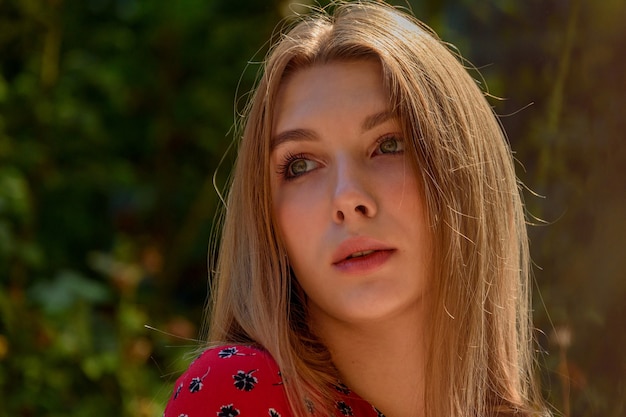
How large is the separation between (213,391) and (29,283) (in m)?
1.99

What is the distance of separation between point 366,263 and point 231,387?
0.97ft

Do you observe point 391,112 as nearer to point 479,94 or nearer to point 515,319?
point 479,94

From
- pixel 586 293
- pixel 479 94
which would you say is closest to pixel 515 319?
pixel 586 293

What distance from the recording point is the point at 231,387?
5.48ft

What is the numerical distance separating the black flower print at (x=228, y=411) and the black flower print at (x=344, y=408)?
212 millimetres

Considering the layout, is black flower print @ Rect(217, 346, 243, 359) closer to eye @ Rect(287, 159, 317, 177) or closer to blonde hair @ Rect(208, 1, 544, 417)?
blonde hair @ Rect(208, 1, 544, 417)

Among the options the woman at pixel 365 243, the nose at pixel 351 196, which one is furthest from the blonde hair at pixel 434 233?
the nose at pixel 351 196

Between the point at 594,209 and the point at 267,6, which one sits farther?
the point at 267,6

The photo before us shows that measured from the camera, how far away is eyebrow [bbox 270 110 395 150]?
5.66 feet

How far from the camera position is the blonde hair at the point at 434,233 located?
5.77 ft

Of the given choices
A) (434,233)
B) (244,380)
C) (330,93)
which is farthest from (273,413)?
(330,93)

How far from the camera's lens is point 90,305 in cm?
340

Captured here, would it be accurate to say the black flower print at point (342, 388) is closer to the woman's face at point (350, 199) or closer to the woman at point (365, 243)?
the woman at point (365, 243)

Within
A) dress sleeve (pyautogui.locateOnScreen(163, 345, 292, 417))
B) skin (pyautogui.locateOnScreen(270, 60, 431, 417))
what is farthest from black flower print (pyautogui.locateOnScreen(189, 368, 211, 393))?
skin (pyautogui.locateOnScreen(270, 60, 431, 417))
